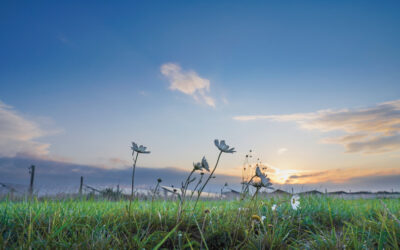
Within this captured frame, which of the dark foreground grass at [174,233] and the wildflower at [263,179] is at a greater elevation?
the wildflower at [263,179]

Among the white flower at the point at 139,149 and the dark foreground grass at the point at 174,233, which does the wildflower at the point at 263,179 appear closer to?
the dark foreground grass at the point at 174,233

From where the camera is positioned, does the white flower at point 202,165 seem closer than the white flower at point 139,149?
Yes

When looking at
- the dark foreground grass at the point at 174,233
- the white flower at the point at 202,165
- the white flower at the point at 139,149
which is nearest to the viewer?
the white flower at the point at 202,165

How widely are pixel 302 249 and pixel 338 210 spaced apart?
243 centimetres

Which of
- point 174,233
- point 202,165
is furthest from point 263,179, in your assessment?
point 174,233

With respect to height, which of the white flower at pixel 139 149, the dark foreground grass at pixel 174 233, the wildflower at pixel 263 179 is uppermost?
the white flower at pixel 139 149

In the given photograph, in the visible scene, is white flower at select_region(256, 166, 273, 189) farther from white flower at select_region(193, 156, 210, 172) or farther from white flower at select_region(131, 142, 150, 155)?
white flower at select_region(131, 142, 150, 155)

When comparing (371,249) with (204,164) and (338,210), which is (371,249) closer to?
(204,164)

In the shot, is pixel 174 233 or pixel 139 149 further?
pixel 174 233

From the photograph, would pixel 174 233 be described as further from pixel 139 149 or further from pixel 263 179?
pixel 263 179

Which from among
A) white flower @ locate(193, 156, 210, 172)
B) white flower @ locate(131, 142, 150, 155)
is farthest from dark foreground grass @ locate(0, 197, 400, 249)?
white flower @ locate(131, 142, 150, 155)

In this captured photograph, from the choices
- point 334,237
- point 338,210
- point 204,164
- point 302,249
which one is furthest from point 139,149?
point 338,210

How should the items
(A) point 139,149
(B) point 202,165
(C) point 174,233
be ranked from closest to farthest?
(B) point 202,165, (A) point 139,149, (C) point 174,233

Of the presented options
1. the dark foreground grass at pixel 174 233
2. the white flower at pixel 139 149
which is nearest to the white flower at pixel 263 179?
the dark foreground grass at pixel 174 233
